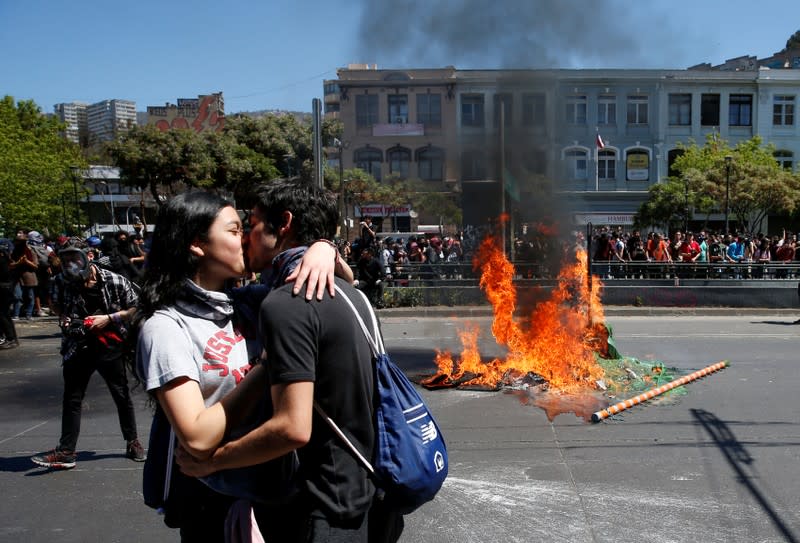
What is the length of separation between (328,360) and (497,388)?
19.2 ft

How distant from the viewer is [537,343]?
8.21 metres

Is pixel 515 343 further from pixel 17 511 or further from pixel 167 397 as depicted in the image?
pixel 167 397

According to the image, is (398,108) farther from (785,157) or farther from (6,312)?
(785,157)

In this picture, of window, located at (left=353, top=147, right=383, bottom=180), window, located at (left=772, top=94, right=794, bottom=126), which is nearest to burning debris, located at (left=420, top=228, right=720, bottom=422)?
window, located at (left=353, top=147, right=383, bottom=180)

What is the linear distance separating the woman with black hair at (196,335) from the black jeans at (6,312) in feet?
32.2

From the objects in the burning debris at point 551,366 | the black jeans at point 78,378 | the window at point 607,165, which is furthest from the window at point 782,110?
the black jeans at point 78,378

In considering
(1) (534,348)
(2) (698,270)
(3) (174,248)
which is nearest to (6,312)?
(1) (534,348)

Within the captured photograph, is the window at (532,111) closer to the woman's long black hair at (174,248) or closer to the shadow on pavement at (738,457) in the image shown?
the shadow on pavement at (738,457)

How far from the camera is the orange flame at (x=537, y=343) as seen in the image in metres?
7.62

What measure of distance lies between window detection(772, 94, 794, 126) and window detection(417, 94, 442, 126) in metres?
32.5

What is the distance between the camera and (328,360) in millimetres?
1823

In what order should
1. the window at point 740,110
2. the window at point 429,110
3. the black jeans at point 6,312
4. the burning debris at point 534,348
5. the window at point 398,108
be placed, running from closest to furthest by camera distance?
the burning debris at point 534,348
the black jeans at point 6,312
the window at point 429,110
the window at point 398,108
the window at point 740,110

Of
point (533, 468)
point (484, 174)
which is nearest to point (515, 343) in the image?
point (533, 468)

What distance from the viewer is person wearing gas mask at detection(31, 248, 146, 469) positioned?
513cm
